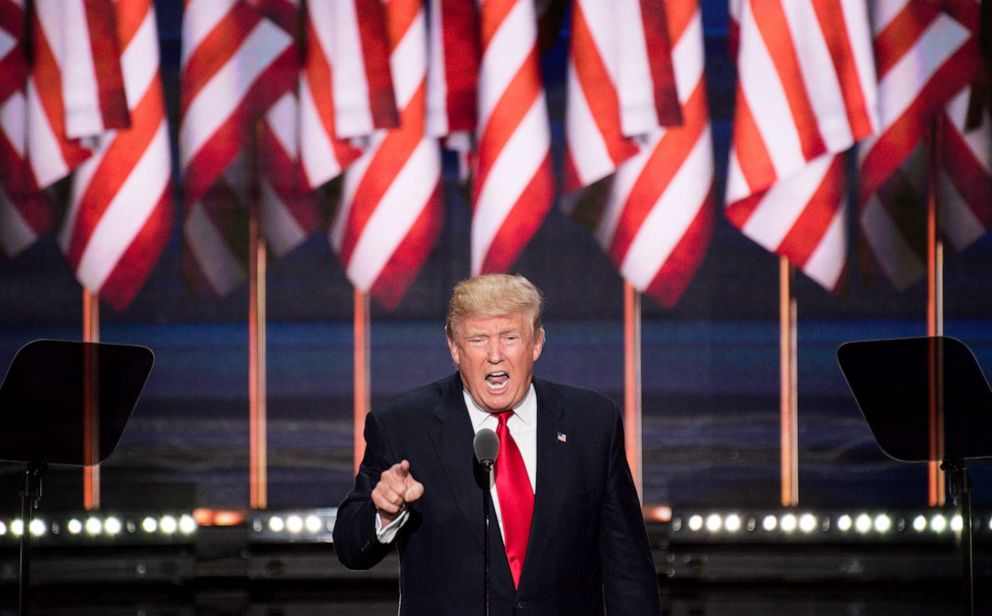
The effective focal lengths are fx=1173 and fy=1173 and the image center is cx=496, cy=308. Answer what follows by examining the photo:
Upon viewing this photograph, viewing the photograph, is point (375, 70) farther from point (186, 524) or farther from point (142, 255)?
point (186, 524)

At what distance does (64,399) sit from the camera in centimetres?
447

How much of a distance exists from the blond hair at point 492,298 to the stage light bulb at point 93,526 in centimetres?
286

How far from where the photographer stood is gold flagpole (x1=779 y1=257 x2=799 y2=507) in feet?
16.9

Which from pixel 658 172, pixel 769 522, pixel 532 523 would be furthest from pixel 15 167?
pixel 769 522

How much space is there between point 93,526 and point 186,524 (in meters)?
0.40

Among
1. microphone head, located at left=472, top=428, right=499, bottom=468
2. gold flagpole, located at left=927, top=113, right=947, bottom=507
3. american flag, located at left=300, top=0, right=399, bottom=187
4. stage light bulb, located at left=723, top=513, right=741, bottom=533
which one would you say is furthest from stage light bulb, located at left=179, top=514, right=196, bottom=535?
gold flagpole, located at left=927, top=113, right=947, bottom=507

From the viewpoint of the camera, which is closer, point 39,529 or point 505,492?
point 505,492

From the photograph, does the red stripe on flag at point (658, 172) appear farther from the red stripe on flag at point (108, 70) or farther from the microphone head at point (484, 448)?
the microphone head at point (484, 448)

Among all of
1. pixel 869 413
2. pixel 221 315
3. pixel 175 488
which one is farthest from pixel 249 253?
pixel 869 413

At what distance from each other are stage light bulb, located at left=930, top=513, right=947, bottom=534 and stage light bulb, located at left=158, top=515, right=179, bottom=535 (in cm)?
325

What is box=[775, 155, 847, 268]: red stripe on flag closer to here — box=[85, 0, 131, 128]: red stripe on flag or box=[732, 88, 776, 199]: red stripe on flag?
box=[732, 88, 776, 199]: red stripe on flag

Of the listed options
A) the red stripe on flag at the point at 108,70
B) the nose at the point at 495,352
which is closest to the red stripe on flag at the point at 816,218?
the nose at the point at 495,352

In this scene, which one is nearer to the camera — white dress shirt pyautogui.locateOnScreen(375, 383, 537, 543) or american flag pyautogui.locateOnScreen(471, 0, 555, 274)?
white dress shirt pyautogui.locateOnScreen(375, 383, 537, 543)

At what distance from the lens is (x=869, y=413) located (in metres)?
4.37
